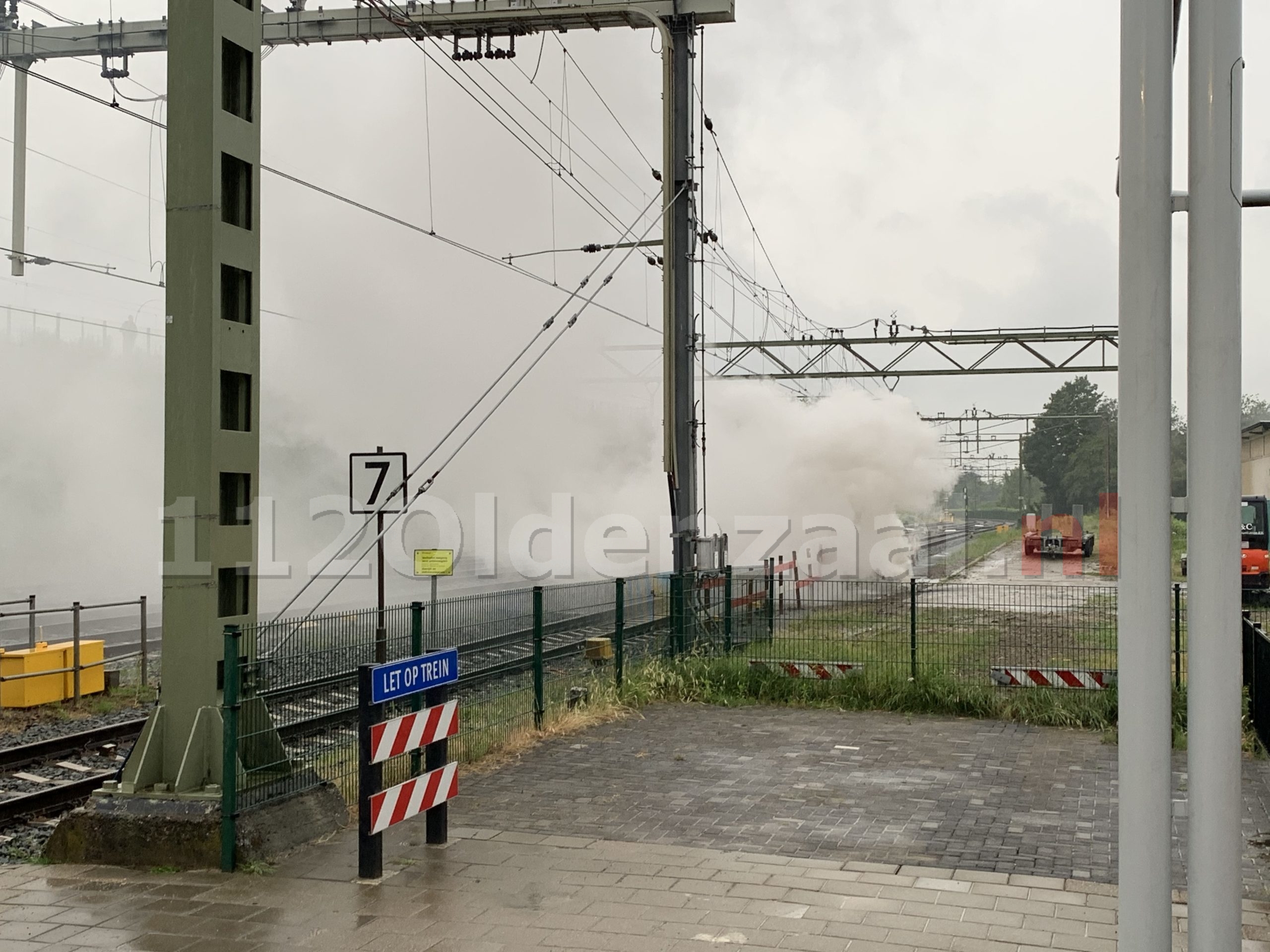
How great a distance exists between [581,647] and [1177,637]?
19.6ft

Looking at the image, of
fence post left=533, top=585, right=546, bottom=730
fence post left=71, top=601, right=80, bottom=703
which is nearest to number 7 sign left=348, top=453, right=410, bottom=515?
fence post left=533, top=585, right=546, bottom=730

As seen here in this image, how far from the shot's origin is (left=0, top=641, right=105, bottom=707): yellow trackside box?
13.8 m

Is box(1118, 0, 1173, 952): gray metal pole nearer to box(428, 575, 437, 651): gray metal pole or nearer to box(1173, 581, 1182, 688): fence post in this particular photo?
box(428, 575, 437, 651): gray metal pole

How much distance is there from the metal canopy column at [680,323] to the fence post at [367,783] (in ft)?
31.8

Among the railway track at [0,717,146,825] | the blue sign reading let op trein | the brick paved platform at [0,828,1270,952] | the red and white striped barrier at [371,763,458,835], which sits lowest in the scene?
the railway track at [0,717,146,825]

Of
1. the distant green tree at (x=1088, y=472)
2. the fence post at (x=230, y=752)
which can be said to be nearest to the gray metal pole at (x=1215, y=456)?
the fence post at (x=230, y=752)

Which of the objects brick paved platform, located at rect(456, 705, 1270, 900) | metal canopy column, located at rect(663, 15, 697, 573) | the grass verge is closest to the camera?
brick paved platform, located at rect(456, 705, 1270, 900)

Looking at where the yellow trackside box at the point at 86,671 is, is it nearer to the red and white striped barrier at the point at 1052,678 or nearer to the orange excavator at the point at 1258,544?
the red and white striped barrier at the point at 1052,678

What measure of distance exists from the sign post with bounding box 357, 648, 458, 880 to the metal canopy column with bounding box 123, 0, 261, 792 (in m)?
0.97

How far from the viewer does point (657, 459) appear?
3950 cm

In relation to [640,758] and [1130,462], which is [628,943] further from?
[640,758]

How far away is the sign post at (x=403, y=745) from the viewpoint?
6.84 meters

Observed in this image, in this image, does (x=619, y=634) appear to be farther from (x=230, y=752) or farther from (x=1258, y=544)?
(x=1258, y=544)

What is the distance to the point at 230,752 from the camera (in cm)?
705
